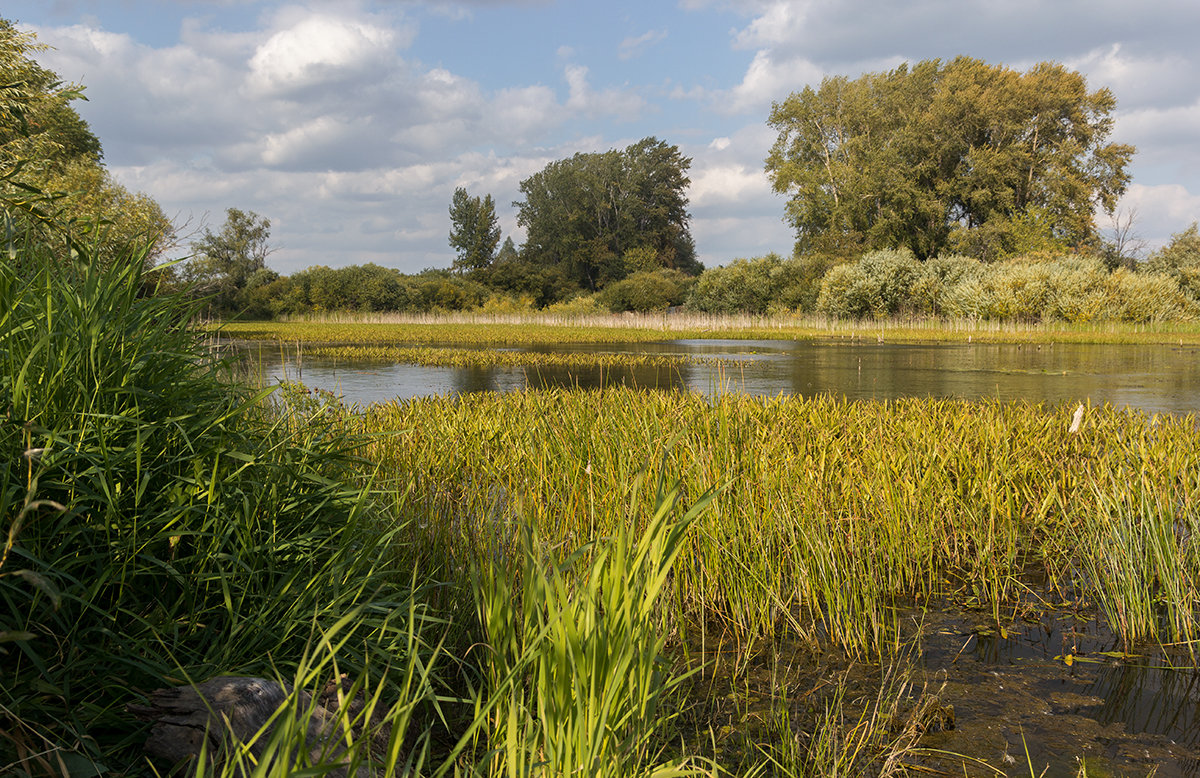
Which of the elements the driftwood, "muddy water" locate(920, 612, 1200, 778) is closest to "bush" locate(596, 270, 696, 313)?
"muddy water" locate(920, 612, 1200, 778)

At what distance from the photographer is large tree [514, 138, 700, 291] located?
238ft

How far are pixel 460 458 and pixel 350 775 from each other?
425 centimetres

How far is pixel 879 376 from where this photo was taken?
1452 cm

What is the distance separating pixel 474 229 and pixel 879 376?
6458cm

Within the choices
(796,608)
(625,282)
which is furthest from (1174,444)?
(625,282)

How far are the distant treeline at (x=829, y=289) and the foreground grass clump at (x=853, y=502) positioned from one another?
29552 mm

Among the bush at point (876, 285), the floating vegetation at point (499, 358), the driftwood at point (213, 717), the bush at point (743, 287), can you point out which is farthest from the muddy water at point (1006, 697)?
the bush at point (743, 287)

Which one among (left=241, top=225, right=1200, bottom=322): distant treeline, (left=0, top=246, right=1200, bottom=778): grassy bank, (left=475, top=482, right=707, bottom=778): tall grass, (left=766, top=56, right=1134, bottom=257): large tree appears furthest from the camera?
(left=766, top=56, right=1134, bottom=257): large tree

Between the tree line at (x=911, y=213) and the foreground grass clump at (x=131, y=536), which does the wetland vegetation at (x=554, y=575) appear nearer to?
the foreground grass clump at (x=131, y=536)

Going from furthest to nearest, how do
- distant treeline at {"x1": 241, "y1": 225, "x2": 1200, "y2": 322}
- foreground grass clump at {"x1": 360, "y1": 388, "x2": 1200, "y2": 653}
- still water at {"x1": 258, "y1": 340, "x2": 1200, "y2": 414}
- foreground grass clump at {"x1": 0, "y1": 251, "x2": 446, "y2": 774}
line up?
distant treeline at {"x1": 241, "y1": 225, "x2": 1200, "y2": 322} → still water at {"x1": 258, "y1": 340, "x2": 1200, "y2": 414} → foreground grass clump at {"x1": 360, "y1": 388, "x2": 1200, "y2": 653} → foreground grass clump at {"x1": 0, "y1": 251, "x2": 446, "y2": 774}

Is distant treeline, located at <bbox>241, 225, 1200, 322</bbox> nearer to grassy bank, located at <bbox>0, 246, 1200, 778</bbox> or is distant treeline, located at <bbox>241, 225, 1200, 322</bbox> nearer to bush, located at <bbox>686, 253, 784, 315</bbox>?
bush, located at <bbox>686, 253, 784, 315</bbox>

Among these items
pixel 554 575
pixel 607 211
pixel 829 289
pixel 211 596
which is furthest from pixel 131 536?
pixel 607 211

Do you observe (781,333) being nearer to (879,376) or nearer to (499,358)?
(499,358)

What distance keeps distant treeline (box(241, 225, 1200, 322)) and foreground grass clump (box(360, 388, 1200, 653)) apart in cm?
2955
